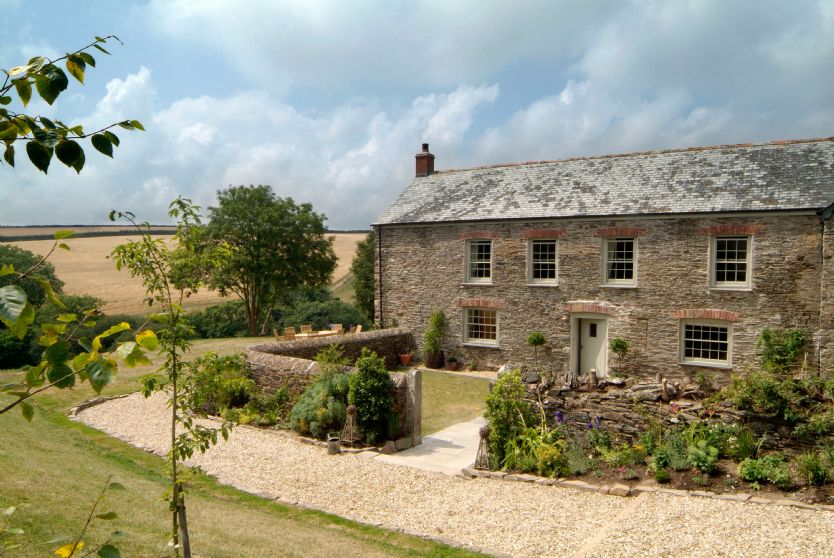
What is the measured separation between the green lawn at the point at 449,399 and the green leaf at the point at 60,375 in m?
12.5

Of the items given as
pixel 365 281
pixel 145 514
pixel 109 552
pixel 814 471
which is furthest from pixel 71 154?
pixel 365 281

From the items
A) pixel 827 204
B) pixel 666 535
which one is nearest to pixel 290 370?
pixel 666 535

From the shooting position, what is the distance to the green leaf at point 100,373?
1756 millimetres

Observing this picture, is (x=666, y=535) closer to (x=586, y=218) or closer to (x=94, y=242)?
(x=586, y=218)

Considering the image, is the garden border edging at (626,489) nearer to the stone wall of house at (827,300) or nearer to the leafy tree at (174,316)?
the leafy tree at (174,316)

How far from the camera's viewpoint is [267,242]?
34750 mm

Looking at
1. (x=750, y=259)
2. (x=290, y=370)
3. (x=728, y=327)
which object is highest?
(x=750, y=259)

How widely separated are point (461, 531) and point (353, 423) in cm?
460

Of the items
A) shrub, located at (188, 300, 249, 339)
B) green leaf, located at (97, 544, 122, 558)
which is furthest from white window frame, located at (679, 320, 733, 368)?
shrub, located at (188, 300, 249, 339)

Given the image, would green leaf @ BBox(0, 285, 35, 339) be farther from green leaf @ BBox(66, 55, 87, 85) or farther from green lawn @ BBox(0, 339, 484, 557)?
green lawn @ BBox(0, 339, 484, 557)

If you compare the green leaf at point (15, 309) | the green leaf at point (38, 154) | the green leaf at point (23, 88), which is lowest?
the green leaf at point (15, 309)

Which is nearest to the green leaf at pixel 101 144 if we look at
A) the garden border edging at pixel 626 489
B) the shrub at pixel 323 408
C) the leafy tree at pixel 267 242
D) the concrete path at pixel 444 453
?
the garden border edging at pixel 626 489

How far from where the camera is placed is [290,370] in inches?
580

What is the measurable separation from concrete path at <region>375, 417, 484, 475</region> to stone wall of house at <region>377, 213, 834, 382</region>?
7171mm
